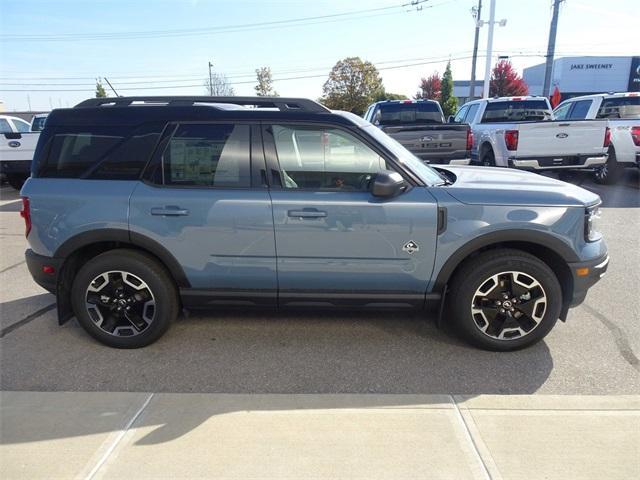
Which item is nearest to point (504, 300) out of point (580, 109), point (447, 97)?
point (580, 109)

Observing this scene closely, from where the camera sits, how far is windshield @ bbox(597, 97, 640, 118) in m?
11.2

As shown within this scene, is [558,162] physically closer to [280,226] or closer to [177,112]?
[280,226]

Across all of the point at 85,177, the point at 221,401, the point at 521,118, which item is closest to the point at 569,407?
the point at 221,401

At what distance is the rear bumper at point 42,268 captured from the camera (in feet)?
11.9

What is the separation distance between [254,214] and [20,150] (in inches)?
424

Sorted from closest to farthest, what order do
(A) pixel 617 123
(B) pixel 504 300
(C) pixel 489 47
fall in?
(B) pixel 504 300
(A) pixel 617 123
(C) pixel 489 47

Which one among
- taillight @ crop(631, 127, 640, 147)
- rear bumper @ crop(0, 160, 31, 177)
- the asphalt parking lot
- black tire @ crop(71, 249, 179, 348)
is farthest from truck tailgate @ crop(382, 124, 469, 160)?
rear bumper @ crop(0, 160, 31, 177)

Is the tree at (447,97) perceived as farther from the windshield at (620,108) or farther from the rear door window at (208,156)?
the rear door window at (208,156)

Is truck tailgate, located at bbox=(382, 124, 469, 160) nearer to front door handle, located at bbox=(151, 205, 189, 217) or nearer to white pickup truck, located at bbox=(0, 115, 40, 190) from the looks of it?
front door handle, located at bbox=(151, 205, 189, 217)

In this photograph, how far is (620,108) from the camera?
447 inches

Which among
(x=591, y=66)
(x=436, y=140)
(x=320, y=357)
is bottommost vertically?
(x=320, y=357)

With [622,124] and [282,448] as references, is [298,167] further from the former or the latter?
[622,124]

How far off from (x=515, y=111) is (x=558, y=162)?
3.03 metres

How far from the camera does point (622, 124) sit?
10.6 m
